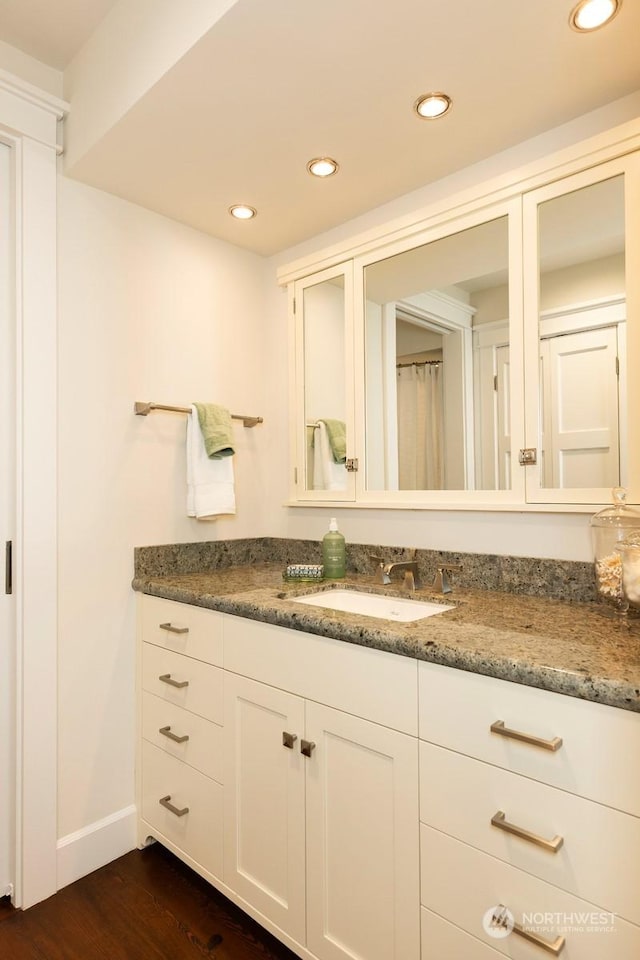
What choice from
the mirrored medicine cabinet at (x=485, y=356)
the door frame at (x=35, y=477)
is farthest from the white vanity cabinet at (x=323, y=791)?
the mirrored medicine cabinet at (x=485, y=356)

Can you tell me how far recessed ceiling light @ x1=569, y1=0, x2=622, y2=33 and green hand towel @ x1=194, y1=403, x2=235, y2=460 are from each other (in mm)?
1489

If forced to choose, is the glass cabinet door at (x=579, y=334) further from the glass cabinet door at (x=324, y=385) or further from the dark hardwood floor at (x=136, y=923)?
the dark hardwood floor at (x=136, y=923)

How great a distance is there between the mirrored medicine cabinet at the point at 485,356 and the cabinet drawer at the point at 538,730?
69cm

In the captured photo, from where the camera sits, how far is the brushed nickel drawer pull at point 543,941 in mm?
887

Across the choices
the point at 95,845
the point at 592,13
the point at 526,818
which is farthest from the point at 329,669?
the point at 592,13

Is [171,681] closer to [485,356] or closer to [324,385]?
[324,385]

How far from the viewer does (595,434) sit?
1465mm

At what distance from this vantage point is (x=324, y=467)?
216 cm

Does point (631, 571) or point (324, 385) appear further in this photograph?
point (324, 385)

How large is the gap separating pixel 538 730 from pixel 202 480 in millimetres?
1442

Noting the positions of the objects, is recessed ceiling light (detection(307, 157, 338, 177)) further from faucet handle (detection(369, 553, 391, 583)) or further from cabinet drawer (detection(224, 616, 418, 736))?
cabinet drawer (detection(224, 616, 418, 736))

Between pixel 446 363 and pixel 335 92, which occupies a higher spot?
pixel 335 92

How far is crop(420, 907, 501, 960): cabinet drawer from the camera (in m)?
1.00

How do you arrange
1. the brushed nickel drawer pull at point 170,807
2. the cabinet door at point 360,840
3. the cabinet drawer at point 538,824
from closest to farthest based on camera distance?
1. the cabinet drawer at point 538,824
2. the cabinet door at point 360,840
3. the brushed nickel drawer pull at point 170,807
